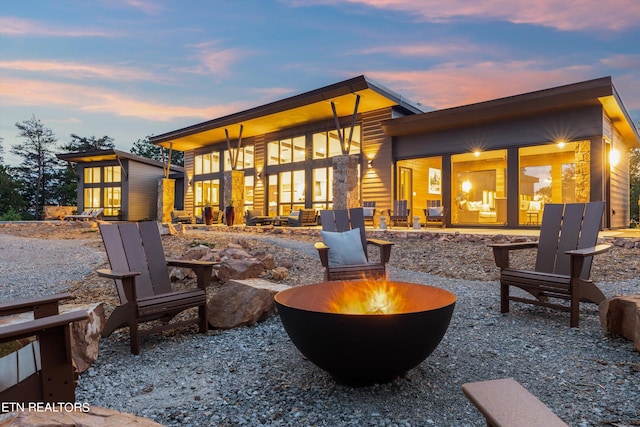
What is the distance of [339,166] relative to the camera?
11523 millimetres

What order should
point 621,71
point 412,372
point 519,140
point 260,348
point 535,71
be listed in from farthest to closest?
point 621,71 < point 535,71 < point 519,140 < point 260,348 < point 412,372

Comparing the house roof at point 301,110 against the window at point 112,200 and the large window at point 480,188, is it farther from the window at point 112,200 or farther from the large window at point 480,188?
the window at point 112,200

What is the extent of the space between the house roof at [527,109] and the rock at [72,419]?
33.0 ft

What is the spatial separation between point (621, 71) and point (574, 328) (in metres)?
23.5

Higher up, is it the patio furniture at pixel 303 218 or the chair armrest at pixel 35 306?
the patio furniture at pixel 303 218

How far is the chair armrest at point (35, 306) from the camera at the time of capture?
5.48 ft

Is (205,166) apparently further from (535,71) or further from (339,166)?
(535,71)

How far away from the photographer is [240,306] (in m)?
3.19

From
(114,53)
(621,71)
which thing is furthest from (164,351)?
(621,71)

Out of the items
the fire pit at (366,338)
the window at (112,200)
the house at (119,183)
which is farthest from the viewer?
the window at (112,200)

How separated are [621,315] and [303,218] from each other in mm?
10123

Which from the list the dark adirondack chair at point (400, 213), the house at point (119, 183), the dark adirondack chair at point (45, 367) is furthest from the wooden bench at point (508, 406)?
the house at point (119, 183)

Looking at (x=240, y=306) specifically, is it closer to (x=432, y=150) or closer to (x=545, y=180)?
(x=432, y=150)

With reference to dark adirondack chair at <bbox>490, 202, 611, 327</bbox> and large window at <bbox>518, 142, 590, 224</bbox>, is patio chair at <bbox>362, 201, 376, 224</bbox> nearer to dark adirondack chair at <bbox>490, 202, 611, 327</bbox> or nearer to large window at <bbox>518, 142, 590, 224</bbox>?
large window at <bbox>518, 142, 590, 224</bbox>
